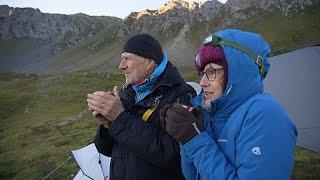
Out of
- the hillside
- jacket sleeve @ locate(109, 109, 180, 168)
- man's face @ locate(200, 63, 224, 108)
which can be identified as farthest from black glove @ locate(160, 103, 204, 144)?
the hillside

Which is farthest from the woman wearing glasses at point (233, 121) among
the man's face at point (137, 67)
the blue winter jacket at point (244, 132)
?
the man's face at point (137, 67)

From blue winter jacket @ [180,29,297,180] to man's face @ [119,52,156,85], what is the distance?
51.1 inches

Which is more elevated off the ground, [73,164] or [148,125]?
[148,125]

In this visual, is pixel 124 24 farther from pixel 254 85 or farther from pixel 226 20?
pixel 254 85

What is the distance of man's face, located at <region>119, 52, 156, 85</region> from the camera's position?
394cm

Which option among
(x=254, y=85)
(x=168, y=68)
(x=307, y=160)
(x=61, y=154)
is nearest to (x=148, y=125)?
(x=168, y=68)

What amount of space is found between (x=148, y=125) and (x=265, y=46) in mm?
1295

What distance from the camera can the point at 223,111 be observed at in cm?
268

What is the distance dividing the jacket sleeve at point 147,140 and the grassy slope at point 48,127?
27.8ft

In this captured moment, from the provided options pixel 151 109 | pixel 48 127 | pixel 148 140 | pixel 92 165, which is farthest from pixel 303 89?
pixel 48 127

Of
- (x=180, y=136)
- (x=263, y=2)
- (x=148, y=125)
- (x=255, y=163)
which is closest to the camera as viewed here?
(x=255, y=163)

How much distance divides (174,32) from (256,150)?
417ft

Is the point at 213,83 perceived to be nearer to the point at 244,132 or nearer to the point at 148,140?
the point at 244,132

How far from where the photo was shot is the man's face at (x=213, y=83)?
2686mm
